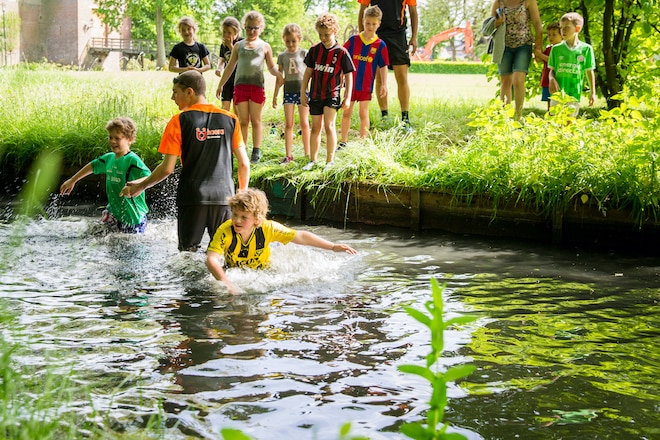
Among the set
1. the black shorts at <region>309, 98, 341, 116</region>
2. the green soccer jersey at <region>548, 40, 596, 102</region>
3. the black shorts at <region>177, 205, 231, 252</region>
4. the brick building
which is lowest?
the black shorts at <region>177, 205, 231, 252</region>

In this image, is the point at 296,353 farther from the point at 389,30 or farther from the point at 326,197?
the point at 389,30

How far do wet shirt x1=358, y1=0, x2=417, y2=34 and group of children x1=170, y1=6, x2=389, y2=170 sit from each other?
0.80 m

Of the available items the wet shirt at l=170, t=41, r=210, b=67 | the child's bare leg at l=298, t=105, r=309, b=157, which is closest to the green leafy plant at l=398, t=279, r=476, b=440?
the child's bare leg at l=298, t=105, r=309, b=157

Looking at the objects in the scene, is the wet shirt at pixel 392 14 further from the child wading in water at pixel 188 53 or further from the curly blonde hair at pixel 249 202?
the curly blonde hair at pixel 249 202

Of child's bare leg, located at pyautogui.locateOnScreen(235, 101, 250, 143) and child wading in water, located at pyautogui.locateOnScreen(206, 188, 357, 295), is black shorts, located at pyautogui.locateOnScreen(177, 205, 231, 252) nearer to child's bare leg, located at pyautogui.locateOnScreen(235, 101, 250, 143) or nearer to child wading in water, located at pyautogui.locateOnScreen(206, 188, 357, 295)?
child wading in water, located at pyautogui.locateOnScreen(206, 188, 357, 295)

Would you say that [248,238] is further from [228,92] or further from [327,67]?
[228,92]

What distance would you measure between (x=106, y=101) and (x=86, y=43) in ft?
166

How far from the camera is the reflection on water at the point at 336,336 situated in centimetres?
445

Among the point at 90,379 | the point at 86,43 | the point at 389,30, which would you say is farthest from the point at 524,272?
the point at 86,43

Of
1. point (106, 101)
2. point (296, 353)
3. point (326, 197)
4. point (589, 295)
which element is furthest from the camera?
point (106, 101)

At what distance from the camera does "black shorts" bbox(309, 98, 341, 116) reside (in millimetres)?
10930

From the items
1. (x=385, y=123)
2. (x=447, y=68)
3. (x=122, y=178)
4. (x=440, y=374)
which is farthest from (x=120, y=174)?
(x=447, y=68)

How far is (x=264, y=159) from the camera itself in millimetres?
12398

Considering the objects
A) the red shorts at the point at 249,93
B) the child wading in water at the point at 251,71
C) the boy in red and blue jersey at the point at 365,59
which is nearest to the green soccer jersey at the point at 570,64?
the boy in red and blue jersey at the point at 365,59
